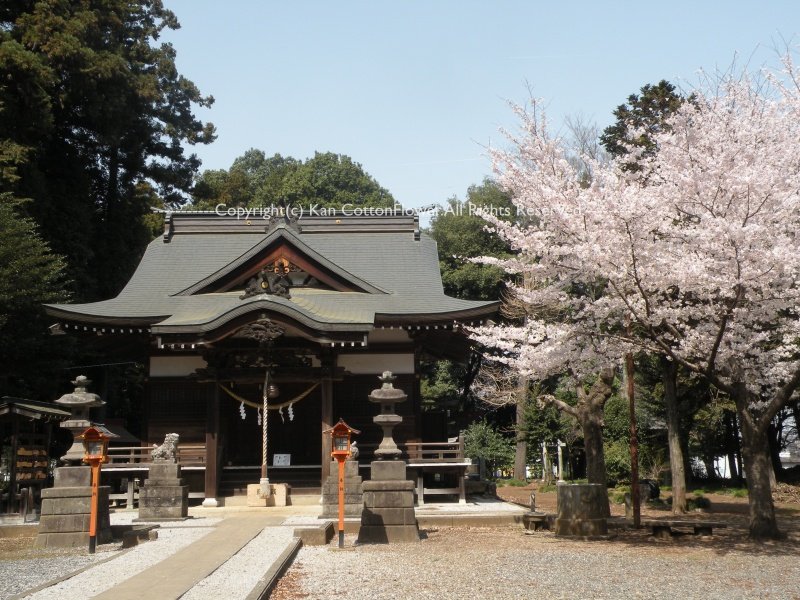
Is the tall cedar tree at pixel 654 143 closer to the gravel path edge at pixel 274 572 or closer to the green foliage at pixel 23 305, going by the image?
the gravel path edge at pixel 274 572

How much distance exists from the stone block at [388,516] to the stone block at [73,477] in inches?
173

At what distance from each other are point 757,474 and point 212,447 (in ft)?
37.9

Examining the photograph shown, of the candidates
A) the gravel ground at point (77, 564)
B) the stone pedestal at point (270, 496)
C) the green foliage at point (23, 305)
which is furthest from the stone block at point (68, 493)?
the green foliage at point (23, 305)

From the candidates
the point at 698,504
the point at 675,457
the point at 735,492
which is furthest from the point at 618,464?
the point at 675,457

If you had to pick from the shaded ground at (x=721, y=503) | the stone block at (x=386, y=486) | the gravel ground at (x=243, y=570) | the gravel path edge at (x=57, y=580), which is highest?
the stone block at (x=386, y=486)

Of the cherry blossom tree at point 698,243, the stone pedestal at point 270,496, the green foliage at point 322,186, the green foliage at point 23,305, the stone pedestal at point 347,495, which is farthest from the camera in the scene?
the green foliage at point 322,186

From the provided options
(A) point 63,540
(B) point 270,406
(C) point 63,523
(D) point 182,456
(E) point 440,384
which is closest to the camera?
(A) point 63,540

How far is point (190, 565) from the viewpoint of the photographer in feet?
32.0

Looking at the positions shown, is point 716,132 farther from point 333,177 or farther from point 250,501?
point 333,177

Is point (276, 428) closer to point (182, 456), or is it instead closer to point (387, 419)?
point (182, 456)

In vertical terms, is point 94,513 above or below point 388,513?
above

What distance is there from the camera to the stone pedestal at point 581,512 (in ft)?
43.2

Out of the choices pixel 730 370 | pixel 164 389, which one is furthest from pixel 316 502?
pixel 730 370

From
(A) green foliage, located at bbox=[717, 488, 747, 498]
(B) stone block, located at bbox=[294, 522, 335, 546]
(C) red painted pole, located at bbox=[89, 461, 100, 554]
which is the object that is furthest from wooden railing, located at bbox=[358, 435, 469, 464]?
(A) green foliage, located at bbox=[717, 488, 747, 498]
